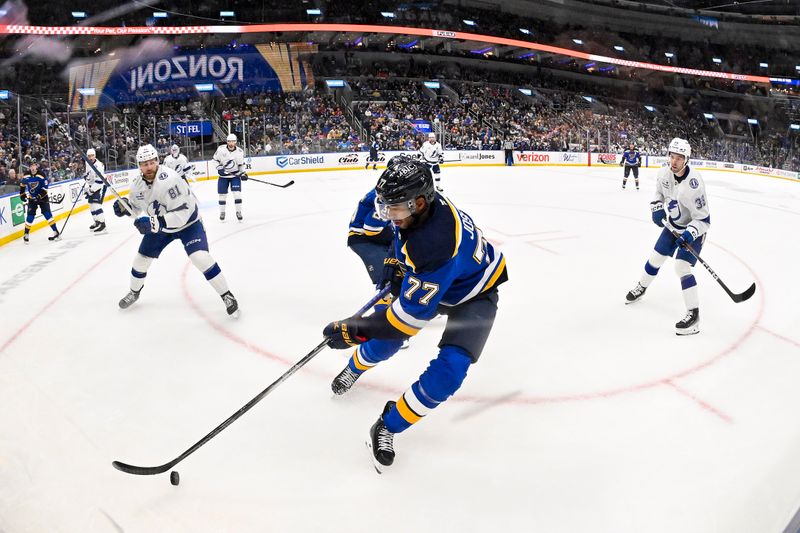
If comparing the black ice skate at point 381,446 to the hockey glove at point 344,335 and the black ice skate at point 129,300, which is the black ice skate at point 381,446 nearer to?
the hockey glove at point 344,335

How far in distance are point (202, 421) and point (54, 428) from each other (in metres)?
0.75

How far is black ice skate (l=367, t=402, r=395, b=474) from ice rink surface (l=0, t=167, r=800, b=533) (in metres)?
0.06

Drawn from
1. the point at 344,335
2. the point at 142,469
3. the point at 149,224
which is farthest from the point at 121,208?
the point at 344,335

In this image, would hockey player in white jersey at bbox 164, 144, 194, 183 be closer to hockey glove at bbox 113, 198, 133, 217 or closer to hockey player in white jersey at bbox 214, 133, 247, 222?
hockey player in white jersey at bbox 214, 133, 247, 222

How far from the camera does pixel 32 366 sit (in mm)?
3611

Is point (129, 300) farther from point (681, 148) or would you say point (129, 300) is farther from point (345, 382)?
point (681, 148)

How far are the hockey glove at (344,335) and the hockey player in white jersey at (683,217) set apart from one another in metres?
2.87

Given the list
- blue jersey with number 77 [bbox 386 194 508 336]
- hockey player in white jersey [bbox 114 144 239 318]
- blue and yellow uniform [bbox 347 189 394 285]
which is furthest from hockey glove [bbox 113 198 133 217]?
blue jersey with number 77 [bbox 386 194 508 336]

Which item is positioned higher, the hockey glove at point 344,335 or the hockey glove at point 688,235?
the hockey glove at point 688,235

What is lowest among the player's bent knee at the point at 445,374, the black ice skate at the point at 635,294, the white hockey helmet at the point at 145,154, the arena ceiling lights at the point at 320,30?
the black ice skate at the point at 635,294

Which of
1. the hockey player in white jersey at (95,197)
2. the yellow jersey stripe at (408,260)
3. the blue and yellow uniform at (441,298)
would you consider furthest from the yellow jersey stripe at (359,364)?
the hockey player in white jersey at (95,197)

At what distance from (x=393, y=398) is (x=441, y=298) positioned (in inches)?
41.1

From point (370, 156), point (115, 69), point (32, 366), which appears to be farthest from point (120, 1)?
point (32, 366)

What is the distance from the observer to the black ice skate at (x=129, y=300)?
15.5 feet
